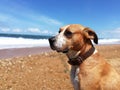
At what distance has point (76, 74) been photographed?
7.16 metres

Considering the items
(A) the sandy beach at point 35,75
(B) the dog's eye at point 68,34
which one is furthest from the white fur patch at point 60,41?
(A) the sandy beach at point 35,75

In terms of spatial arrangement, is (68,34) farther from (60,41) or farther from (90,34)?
(90,34)

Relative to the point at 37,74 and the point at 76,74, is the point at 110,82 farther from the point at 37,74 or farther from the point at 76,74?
the point at 37,74

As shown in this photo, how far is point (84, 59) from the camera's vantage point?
713cm

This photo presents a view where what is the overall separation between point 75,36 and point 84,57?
0.49m

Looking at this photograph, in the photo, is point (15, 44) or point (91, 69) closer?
point (91, 69)

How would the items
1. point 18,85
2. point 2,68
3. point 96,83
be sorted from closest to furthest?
point 96,83
point 18,85
point 2,68

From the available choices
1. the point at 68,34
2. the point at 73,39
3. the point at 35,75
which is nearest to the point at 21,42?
the point at 35,75

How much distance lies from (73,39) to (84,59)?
487mm

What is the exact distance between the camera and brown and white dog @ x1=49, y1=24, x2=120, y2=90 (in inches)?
276

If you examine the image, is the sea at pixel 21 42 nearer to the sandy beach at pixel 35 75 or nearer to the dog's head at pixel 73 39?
the sandy beach at pixel 35 75

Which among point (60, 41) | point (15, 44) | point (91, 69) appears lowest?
point (15, 44)

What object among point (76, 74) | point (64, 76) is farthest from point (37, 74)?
point (76, 74)

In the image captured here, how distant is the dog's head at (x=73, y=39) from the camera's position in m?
7.11
